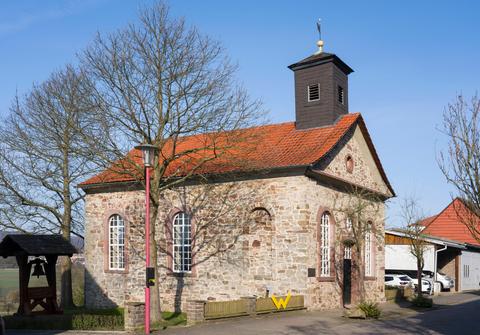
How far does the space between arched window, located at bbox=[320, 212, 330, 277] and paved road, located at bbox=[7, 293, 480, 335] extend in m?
2.16

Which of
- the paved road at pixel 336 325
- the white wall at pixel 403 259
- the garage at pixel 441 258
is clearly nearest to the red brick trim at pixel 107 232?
the paved road at pixel 336 325

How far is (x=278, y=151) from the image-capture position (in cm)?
2317

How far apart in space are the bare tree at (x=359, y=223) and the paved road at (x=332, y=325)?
3.00m

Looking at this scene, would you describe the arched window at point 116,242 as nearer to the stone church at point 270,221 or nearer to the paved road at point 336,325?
the stone church at point 270,221

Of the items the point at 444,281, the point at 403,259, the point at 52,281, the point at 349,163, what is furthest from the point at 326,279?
the point at 444,281

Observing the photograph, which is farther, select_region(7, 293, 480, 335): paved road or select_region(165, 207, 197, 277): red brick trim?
select_region(165, 207, 197, 277): red brick trim

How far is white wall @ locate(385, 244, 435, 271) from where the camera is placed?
3776 cm

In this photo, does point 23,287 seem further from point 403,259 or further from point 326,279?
point 403,259

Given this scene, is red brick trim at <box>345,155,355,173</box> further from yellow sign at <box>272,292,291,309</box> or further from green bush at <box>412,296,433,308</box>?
yellow sign at <box>272,292,291,309</box>

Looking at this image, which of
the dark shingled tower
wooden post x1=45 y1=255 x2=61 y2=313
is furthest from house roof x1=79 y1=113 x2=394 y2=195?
wooden post x1=45 y1=255 x2=61 y2=313

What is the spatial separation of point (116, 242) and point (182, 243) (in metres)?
3.80

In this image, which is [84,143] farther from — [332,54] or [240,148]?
[332,54]

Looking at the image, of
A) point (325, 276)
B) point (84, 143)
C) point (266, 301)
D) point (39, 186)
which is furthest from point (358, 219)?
point (39, 186)

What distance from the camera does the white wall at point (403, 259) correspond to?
3776 cm
